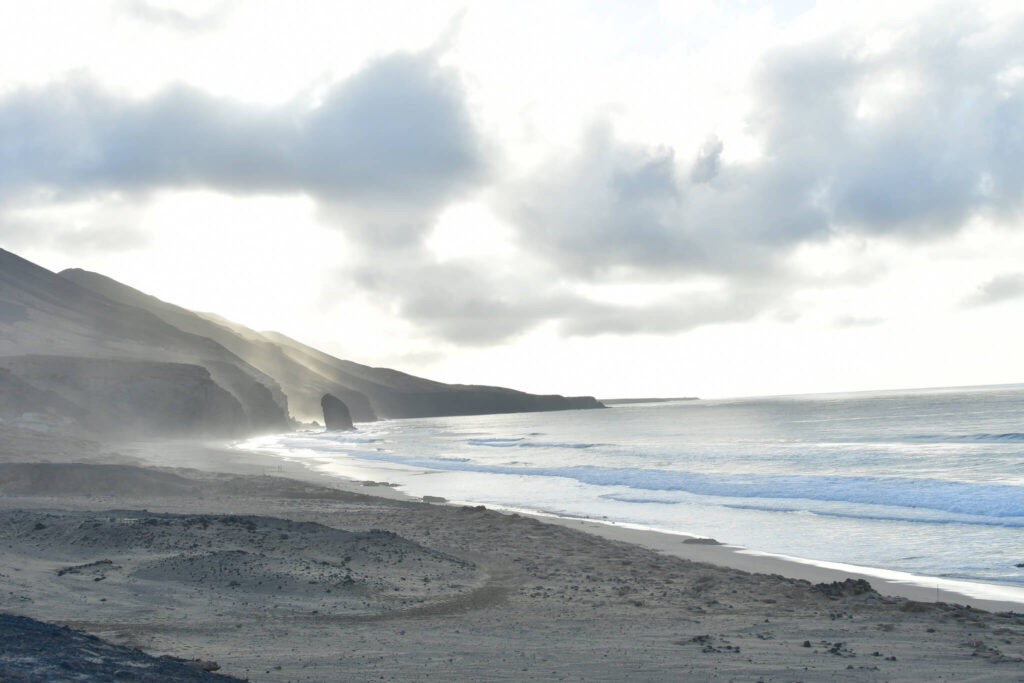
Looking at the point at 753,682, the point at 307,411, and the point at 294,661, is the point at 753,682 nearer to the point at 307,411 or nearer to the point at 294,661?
the point at 294,661

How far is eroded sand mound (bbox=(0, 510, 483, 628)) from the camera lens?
997cm

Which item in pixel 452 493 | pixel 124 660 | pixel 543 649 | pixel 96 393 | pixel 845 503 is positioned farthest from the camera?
pixel 96 393

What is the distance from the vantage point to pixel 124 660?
5.94 meters

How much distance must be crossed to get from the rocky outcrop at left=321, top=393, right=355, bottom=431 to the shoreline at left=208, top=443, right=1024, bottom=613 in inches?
4140

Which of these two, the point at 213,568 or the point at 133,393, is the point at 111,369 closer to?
the point at 133,393

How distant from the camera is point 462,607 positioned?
10867mm

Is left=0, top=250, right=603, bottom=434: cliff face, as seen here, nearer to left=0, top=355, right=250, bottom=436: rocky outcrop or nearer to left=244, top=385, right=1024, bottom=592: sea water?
left=0, top=355, right=250, bottom=436: rocky outcrop

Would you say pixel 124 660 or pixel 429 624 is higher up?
pixel 124 660

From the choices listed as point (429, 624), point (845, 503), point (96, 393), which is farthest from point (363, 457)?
point (429, 624)

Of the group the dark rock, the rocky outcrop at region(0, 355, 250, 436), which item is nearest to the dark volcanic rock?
the dark rock

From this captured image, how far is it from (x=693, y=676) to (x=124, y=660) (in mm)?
4910

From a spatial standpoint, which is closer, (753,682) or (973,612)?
(753,682)

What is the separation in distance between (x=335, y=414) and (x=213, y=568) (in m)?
116

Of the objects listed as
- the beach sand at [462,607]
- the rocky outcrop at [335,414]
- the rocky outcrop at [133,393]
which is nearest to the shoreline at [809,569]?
the beach sand at [462,607]
